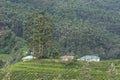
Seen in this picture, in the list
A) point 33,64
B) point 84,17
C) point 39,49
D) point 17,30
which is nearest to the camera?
point 33,64

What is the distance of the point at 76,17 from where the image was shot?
168 m

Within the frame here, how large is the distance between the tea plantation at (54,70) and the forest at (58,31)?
6716 mm

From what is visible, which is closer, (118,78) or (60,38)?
(118,78)

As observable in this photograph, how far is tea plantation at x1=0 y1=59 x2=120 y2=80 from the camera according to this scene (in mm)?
58938

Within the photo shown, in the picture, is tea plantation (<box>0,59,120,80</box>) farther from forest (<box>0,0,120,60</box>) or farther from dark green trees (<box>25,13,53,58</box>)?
forest (<box>0,0,120,60</box>)

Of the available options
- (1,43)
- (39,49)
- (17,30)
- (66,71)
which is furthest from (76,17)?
(66,71)

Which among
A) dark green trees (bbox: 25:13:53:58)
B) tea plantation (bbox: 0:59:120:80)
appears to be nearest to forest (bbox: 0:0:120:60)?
dark green trees (bbox: 25:13:53:58)

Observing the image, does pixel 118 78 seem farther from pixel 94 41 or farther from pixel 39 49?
pixel 94 41

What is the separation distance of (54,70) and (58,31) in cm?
6622

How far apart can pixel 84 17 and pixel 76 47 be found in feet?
195

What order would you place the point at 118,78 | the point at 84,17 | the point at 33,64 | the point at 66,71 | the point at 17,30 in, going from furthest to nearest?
the point at 84,17
the point at 17,30
the point at 33,64
the point at 66,71
the point at 118,78

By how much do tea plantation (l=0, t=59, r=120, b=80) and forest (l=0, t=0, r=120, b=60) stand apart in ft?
22.0

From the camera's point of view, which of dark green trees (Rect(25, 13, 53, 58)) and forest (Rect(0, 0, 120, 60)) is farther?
forest (Rect(0, 0, 120, 60))

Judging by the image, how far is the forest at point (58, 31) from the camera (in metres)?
78.1
